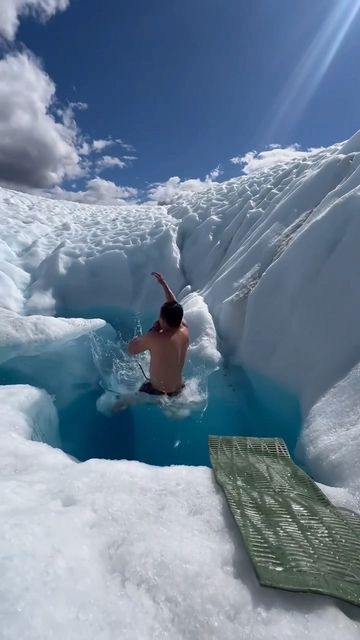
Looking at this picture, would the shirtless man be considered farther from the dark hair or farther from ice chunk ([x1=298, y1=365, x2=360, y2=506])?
ice chunk ([x1=298, y1=365, x2=360, y2=506])

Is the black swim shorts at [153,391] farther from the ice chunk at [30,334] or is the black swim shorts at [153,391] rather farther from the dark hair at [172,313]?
the ice chunk at [30,334]

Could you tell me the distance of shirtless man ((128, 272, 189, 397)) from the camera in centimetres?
370

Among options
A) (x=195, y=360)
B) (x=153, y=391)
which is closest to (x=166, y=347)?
(x=153, y=391)

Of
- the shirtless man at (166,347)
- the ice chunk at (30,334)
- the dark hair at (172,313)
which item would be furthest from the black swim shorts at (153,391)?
the ice chunk at (30,334)

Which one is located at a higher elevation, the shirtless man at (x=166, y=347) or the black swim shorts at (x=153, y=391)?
the shirtless man at (x=166, y=347)

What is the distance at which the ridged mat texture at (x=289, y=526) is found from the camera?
135cm

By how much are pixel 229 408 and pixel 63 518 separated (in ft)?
9.27

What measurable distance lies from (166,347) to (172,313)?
0.40 m

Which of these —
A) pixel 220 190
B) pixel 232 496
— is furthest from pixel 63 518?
pixel 220 190

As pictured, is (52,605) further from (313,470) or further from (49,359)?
(49,359)

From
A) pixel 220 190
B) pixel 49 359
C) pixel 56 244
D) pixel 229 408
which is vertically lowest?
pixel 229 408

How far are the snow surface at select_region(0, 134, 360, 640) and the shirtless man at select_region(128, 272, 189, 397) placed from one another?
2.39ft

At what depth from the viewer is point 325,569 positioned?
1.40 meters

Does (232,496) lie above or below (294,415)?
above
